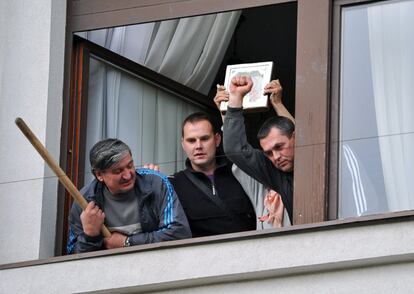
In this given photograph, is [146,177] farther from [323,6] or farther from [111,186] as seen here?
[323,6]

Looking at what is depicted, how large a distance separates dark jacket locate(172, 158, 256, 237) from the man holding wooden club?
4.6 inches

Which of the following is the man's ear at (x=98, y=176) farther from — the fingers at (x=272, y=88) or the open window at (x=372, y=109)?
the open window at (x=372, y=109)

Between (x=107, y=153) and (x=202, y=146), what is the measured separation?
0.64 m

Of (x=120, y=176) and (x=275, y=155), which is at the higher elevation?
(x=275, y=155)

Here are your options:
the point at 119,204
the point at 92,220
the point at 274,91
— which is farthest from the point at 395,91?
the point at 92,220

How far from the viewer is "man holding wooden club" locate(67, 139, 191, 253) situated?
47.4ft

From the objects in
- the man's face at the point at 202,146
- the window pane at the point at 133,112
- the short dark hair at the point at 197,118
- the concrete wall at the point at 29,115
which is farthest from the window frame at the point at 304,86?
the man's face at the point at 202,146

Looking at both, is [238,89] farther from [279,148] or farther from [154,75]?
[154,75]

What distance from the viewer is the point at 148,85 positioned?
1566 cm

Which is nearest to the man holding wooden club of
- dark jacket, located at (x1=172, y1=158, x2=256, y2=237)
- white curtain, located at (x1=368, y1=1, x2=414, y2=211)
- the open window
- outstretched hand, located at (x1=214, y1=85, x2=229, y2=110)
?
dark jacket, located at (x1=172, y1=158, x2=256, y2=237)

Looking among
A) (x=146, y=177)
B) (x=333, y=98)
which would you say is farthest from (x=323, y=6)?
(x=146, y=177)

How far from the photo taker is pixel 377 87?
46.7 feet

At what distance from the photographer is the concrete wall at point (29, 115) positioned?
1482 cm

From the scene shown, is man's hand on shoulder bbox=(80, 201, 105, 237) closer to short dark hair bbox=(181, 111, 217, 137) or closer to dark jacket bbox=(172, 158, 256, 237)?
dark jacket bbox=(172, 158, 256, 237)
